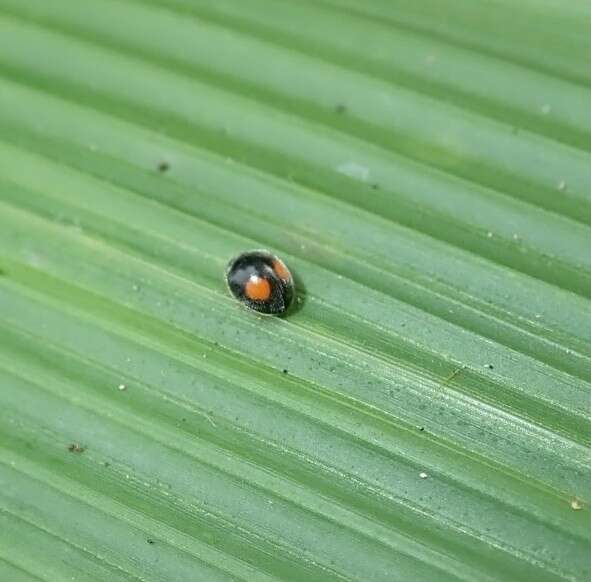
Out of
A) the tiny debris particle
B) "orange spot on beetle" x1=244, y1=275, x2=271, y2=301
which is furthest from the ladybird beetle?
the tiny debris particle

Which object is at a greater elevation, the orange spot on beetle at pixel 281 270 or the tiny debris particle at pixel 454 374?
the orange spot on beetle at pixel 281 270

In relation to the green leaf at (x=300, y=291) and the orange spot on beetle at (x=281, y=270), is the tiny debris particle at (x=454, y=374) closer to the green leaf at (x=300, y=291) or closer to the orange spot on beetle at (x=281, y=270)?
the green leaf at (x=300, y=291)

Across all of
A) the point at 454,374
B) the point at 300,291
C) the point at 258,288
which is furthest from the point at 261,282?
the point at 454,374

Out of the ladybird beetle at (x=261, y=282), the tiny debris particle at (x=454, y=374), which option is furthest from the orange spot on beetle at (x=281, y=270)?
the tiny debris particle at (x=454, y=374)

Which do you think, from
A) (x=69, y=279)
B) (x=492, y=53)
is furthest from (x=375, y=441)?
(x=492, y=53)

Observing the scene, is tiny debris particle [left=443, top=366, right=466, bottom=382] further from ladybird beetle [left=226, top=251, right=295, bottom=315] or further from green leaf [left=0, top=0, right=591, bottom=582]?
ladybird beetle [left=226, top=251, right=295, bottom=315]

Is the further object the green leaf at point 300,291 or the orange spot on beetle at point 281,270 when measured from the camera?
the orange spot on beetle at point 281,270
